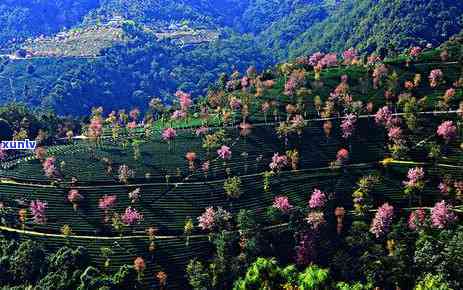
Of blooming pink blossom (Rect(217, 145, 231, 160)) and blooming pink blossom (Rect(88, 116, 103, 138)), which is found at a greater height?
blooming pink blossom (Rect(88, 116, 103, 138))

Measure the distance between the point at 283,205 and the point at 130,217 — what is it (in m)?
16.2

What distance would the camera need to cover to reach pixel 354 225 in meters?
65.3

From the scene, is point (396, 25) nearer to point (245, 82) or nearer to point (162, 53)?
point (245, 82)

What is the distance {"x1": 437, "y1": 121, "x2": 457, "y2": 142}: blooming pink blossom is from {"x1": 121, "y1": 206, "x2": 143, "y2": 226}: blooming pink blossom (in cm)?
3647

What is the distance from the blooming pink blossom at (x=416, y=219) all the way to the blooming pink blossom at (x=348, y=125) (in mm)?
17645

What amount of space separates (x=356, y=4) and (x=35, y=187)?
433ft

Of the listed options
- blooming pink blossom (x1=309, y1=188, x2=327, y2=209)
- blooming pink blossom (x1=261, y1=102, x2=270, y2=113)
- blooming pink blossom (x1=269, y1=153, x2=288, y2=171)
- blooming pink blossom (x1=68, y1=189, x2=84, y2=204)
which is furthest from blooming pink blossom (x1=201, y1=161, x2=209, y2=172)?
blooming pink blossom (x1=261, y1=102, x2=270, y2=113)

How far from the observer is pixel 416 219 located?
208 feet

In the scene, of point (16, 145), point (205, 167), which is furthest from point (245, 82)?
point (16, 145)

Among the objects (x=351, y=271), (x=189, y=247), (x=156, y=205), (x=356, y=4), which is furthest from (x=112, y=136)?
(x=356, y=4)

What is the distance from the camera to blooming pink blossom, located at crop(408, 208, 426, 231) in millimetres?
63312

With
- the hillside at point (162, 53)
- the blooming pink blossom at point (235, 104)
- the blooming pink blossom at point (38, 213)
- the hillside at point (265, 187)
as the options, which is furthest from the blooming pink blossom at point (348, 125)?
the hillside at point (162, 53)

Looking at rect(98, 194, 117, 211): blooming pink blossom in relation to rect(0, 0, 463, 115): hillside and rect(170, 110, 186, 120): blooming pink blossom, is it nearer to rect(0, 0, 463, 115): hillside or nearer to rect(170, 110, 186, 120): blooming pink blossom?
rect(170, 110, 186, 120): blooming pink blossom

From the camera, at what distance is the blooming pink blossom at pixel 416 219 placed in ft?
208
